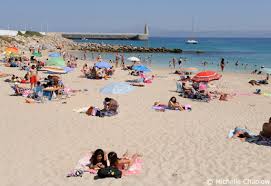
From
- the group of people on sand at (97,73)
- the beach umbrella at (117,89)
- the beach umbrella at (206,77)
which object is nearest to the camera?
the beach umbrella at (117,89)

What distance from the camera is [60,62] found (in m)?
20.5


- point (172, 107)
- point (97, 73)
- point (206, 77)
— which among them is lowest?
point (172, 107)

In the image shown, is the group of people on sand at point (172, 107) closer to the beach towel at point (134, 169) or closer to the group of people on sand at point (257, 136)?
the group of people on sand at point (257, 136)

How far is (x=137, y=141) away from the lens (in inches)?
362

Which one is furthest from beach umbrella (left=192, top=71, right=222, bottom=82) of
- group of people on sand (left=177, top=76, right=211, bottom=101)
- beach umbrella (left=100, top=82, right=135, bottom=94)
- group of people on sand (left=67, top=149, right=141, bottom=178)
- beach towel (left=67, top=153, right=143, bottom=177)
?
group of people on sand (left=67, top=149, right=141, bottom=178)

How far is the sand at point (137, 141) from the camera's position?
6.89 meters

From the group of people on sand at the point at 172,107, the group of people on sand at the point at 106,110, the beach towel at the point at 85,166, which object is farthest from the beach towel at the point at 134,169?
the group of people on sand at the point at 172,107

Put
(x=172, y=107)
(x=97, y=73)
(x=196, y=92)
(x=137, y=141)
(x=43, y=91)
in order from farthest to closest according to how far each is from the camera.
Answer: (x=97, y=73), (x=196, y=92), (x=43, y=91), (x=172, y=107), (x=137, y=141)

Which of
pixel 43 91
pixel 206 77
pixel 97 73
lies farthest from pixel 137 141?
pixel 97 73

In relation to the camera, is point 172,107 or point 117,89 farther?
point 117,89

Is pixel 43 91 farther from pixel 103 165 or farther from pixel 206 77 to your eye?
pixel 103 165

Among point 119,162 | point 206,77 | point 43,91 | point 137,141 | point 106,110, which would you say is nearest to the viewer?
point 119,162

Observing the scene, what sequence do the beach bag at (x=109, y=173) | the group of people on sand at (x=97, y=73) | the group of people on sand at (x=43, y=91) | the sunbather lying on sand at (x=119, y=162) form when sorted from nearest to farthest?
the beach bag at (x=109, y=173), the sunbather lying on sand at (x=119, y=162), the group of people on sand at (x=43, y=91), the group of people on sand at (x=97, y=73)

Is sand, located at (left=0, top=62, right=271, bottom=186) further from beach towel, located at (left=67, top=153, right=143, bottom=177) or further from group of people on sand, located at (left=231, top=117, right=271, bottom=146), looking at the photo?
group of people on sand, located at (left=231, top=117, right=271, bottom=146)
